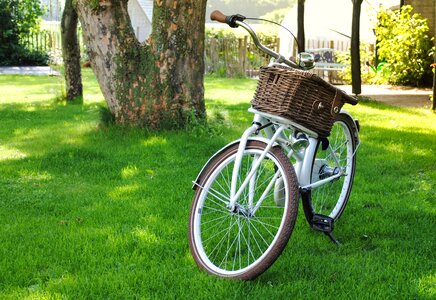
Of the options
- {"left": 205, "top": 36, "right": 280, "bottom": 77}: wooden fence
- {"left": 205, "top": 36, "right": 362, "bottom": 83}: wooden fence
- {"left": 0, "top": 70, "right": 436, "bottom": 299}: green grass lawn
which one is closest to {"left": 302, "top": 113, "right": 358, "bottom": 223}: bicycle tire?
{"left": 0, "top": 70, "right": 436, "bottom": 299}: green grass lawn

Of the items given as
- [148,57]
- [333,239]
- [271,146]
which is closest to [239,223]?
[271,146]

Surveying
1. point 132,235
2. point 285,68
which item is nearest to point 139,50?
point 132,235

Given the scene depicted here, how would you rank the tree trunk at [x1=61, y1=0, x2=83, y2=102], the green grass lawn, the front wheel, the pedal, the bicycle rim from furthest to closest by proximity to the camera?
the tree trunk at [x1=61, y1=0, x2=83, y2=102], the bicycle rim, the pedal, the green grass lawn, the front wheel

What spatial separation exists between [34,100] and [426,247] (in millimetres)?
10968

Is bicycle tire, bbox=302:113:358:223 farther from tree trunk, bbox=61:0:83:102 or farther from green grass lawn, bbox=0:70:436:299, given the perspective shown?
Answer: tree trunk, bbox=61:0:83:102

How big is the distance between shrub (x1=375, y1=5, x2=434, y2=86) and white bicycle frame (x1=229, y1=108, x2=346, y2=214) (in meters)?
13.8

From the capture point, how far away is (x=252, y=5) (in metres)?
66.6

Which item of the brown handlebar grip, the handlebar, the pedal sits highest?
A: the brown handlebar grip

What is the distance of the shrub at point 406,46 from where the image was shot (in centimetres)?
1762

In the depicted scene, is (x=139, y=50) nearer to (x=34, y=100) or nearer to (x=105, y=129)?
(x=105, y=129)

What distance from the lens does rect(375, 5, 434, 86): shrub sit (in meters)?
17.6

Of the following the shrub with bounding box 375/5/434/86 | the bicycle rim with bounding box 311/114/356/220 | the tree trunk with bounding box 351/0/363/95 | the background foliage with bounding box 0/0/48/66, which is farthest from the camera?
the background foliage with bounding box 0/0/48/66

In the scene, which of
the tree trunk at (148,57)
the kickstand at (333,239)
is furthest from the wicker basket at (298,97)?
the tree trunk at (148,57)

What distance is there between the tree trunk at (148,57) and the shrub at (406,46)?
33.8 feet
